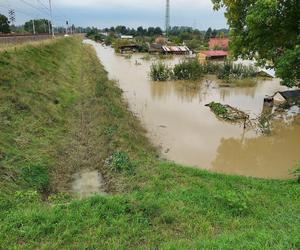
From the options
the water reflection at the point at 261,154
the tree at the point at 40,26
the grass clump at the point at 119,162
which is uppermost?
the tree at the point at 40,26

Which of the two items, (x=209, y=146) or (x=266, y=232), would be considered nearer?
(x=266, y=232)

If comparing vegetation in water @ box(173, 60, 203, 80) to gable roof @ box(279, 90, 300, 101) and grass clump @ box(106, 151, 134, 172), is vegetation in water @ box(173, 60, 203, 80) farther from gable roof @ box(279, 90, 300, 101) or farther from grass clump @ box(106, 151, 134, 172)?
grass clump @ box(106, 151, 134, 172)

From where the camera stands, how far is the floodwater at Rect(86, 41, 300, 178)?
11.2 m

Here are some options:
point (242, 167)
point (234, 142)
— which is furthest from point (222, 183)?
point (234, 142)

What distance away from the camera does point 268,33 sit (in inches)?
446

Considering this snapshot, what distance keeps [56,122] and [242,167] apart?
684cm

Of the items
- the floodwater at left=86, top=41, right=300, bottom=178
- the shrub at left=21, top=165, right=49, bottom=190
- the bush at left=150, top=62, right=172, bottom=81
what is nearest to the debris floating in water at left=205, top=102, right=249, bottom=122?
the floodwater at left=86, top=41, right=300, bottom=178

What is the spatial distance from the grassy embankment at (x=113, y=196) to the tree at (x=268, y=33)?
4.12 meters

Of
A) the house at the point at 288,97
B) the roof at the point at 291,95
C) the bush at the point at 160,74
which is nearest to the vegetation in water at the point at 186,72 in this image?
the bush at the point at 160,74

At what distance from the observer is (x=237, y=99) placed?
2125cm

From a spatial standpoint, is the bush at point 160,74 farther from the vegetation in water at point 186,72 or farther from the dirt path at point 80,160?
the dirt path at point 80,160

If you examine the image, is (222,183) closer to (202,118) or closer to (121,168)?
(121,168)

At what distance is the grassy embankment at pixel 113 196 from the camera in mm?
5160

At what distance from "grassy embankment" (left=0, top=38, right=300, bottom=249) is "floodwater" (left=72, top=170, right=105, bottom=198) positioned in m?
0.23
